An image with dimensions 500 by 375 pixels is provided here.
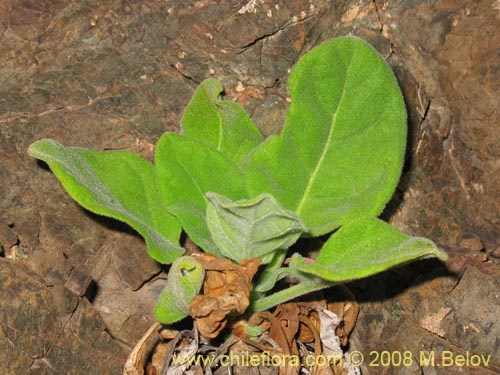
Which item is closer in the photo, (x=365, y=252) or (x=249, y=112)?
(x=365, y=252)

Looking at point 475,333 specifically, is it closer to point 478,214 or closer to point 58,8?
point 478,214

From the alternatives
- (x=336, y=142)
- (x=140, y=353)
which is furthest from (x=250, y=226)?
(x=140, y=353)

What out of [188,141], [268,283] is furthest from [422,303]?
[188,141]

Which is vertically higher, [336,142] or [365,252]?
[336,142]

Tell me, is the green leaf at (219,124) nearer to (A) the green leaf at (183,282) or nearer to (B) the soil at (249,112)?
(B) the soil at (249,112)

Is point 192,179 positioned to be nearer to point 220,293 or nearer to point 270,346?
point 220,293

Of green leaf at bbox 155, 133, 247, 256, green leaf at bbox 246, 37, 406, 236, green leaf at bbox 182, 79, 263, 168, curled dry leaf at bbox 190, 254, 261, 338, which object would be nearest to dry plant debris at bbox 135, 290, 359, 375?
curled dry leaf at bbox 190, 254, 261, 338
